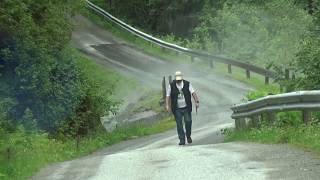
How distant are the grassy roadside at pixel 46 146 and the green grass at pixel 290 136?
14.1 ft

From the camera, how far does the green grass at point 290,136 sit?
37.9 feet

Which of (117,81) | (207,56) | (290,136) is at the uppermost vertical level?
(207,56)

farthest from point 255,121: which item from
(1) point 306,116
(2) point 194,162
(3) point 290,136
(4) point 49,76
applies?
(4) point 49,76

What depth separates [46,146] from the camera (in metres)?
15.8

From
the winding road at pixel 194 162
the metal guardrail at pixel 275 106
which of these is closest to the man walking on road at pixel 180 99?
the winding road at pixel 194 162

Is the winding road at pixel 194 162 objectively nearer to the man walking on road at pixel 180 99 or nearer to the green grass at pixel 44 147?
the green grass at pixel 44 147

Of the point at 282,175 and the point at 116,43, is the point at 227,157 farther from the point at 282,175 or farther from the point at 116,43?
the point at 116,43

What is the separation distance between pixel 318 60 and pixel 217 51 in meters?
24.3

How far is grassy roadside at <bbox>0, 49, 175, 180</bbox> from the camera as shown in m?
12.5

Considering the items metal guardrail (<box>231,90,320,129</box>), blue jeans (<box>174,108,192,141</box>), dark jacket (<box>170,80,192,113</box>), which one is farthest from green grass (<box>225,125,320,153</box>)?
dark jacket (<box>170,80,192,113</box>)

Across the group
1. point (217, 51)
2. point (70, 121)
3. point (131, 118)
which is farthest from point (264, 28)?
point (70, 121)

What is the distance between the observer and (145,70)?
32.1m

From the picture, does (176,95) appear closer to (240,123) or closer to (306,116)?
(240,123)

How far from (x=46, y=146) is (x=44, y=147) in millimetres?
188
